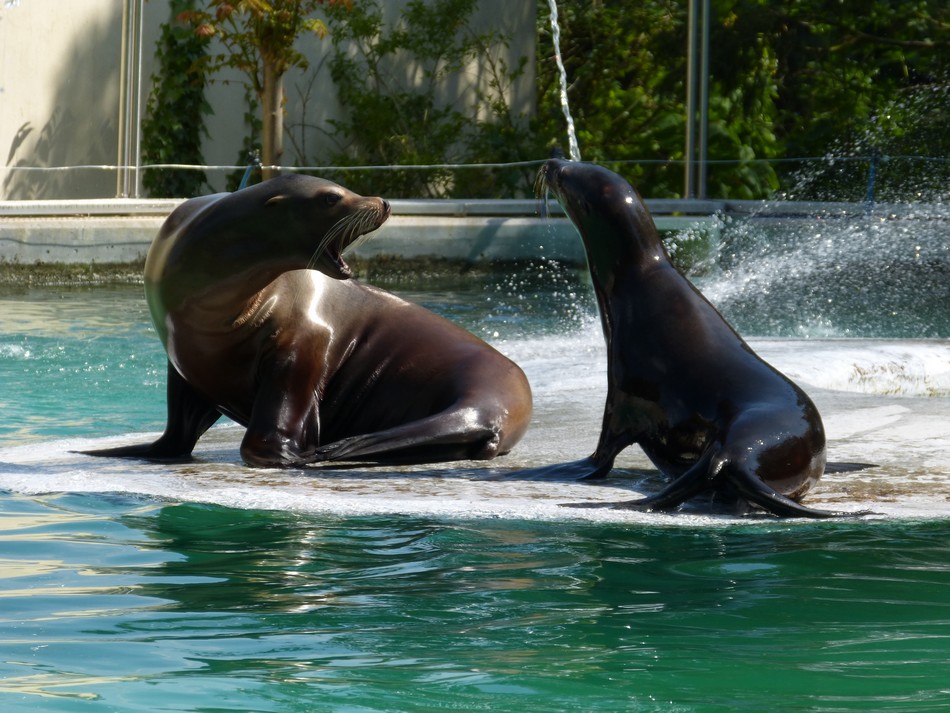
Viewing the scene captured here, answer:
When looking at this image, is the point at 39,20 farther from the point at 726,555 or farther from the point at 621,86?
the point at 726,555

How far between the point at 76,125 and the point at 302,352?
11996 mm

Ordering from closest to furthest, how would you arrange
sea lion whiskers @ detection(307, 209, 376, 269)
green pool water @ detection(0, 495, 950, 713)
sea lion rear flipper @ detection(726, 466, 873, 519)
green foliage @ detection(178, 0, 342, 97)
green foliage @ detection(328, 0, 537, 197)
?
1. green pool water @ detection(0, 495, 950, 713)
2. sea lion rear flipper @ detection(726, 466, 873, 519)
3. sea lion whiskers @ detection(307, 209, 376, 269)
4. green foliage @ detection(178, 0, 342, 97)
5. green foliage @ detection(328, 0, 537, 197)

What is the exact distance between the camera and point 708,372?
4.23 meters

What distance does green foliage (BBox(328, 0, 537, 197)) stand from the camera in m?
17.2

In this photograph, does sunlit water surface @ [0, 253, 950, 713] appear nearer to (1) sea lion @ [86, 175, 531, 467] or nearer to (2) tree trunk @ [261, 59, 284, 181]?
(1) sea lion @ [86, 175, 531, 467]

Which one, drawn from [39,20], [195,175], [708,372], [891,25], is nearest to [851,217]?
[891,25]

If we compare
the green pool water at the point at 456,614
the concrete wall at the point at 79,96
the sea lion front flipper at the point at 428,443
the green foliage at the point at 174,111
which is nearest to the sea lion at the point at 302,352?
the sea lion front flipper at the point at 428,443

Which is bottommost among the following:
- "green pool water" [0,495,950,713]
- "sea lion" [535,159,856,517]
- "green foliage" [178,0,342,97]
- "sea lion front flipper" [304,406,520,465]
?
"green pool water" [0,495,950,713]

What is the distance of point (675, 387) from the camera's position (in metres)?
4.23

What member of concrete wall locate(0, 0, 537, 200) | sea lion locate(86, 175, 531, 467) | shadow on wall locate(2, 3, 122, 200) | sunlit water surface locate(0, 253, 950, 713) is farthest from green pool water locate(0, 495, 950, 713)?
shadow on wall locate(2, 3, 122, 200)

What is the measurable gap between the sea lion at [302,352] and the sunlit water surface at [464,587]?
0.56 ft

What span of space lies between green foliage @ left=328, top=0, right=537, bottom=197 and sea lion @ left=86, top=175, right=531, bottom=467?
39.0 feet

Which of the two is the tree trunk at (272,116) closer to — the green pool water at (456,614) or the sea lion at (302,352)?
the sea lion at (302,352)

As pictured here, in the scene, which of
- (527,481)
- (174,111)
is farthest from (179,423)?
(174,111)
